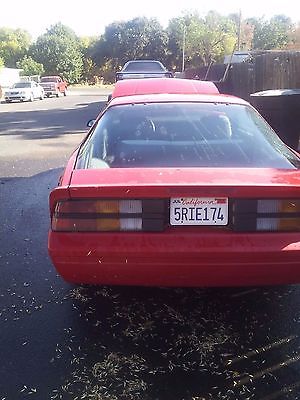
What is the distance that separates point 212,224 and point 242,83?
1626 centimetres

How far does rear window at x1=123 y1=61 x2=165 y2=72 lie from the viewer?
19.0 meters

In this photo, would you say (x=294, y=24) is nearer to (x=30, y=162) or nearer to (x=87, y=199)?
(x=30, y=162)

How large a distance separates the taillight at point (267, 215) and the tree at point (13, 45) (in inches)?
3106

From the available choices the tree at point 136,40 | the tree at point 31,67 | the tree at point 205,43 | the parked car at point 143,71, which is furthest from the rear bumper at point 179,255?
the tree at point 31,67

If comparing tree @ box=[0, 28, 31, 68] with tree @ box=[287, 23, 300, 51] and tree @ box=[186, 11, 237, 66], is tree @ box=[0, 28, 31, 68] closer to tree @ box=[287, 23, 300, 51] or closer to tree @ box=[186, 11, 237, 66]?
tree @ box=[186, 11, 237, 66]

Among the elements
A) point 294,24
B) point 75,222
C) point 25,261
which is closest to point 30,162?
point 25,261

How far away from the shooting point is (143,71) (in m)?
18.3

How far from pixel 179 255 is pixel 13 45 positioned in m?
92.9

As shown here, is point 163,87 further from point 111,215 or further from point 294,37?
point 294,37

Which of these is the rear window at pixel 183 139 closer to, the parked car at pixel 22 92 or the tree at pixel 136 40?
the parked car at pixel 22 92

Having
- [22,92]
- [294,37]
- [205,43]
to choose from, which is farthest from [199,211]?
[205,43]

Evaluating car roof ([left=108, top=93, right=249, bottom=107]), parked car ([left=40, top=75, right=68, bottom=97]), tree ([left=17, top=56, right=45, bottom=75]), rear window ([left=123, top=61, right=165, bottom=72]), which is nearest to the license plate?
car roof ([left=108, top=93, right=249, bottom=107])

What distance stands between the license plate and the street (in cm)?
73

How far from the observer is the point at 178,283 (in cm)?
298
